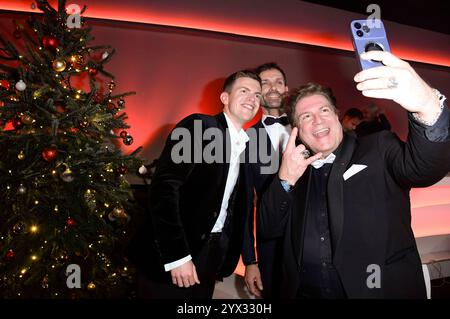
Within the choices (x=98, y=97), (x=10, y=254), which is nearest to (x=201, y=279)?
(x=10, y=254)

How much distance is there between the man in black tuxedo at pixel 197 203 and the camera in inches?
61.2

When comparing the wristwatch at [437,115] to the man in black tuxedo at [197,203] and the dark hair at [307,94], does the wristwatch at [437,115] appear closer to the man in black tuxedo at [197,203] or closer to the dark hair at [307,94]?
the dark hair at [307,94]

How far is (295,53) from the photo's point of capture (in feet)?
16.7

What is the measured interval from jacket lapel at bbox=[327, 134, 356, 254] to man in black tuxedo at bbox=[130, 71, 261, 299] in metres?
0.66

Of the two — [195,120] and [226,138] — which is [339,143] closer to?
[226,138]

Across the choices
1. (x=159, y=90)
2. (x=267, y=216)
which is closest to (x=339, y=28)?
(x=159, y=90)

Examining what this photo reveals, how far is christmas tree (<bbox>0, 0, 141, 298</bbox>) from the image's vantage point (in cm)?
205

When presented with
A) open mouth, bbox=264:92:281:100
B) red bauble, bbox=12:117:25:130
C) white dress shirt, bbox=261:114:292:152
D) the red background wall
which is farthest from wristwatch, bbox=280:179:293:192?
the red background wall

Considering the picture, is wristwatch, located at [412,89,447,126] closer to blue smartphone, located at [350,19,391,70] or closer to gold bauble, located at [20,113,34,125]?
blue smartphone, located at [350,19,391,70]

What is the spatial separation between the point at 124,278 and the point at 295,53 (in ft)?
14.2

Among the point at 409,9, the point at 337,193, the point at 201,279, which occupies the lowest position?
the point at 201,279

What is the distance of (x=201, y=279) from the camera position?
1.82 m

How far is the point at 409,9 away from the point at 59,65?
5.36m

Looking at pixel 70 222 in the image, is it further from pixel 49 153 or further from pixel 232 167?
pixel 232 167
